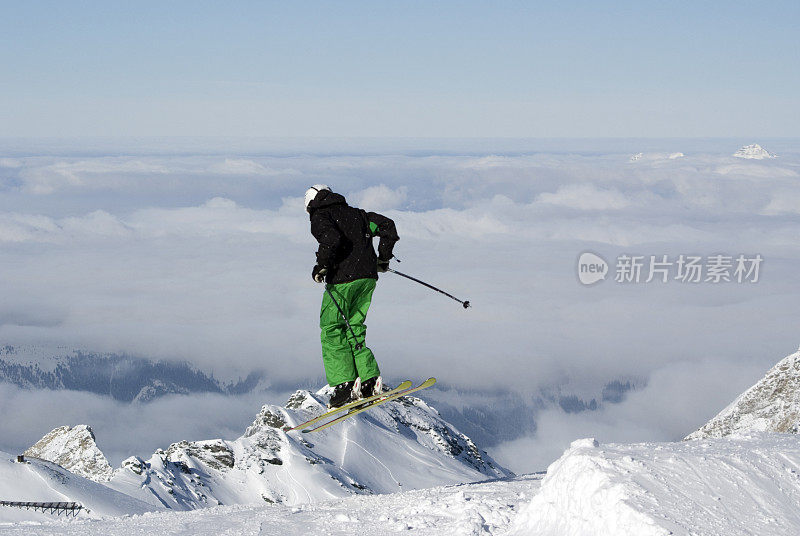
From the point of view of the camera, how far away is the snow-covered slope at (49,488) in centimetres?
3422

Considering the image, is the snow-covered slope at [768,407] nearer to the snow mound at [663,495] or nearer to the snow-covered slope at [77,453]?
the snow mound at [663,495]

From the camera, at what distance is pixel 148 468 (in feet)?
248

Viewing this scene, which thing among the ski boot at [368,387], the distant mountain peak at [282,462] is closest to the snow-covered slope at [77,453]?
the distant mountain peak at [282,462]

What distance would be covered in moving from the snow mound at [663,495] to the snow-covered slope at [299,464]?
61.1 meters

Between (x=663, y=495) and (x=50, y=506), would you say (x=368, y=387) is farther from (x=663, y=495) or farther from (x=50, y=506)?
(x=50, y=506)

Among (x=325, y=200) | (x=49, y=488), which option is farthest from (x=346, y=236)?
(x=49, y=488)

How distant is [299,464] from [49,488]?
61825mm

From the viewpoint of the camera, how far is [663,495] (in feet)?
28.0

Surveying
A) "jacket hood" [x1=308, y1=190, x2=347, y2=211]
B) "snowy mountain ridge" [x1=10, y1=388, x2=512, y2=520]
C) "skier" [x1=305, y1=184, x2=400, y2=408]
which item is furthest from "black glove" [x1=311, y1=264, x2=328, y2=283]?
"snowy mountain ridge" [x1=10, y1=388, x2=512, y2=520]

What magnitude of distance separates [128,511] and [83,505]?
3654mm

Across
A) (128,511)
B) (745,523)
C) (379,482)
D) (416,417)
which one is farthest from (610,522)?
(416,417)

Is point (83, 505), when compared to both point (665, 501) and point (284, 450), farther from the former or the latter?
point (284, 450)

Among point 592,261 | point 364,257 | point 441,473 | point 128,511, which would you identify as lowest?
point 441,473

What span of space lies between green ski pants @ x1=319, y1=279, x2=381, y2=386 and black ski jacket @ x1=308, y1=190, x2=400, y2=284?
28cm
